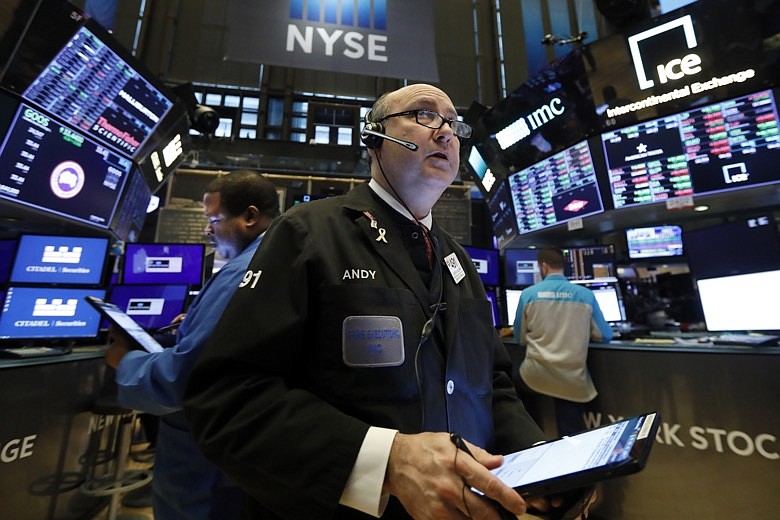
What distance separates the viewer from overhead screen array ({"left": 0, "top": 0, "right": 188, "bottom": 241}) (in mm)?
2490

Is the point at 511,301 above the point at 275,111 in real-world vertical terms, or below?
below

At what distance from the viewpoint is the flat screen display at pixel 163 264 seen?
345 centimetres

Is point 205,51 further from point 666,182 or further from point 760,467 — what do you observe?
point 760,467

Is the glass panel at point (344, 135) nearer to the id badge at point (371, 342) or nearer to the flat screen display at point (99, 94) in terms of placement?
the flat screen display at point (99, 94)

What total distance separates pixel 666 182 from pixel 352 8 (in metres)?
3.09

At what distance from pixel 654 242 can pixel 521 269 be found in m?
1.31

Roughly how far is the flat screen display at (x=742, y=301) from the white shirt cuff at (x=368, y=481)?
10.2 ft

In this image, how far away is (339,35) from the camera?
3410 millimetres

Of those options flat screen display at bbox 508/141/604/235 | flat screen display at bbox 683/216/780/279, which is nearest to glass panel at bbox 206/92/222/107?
flat screen display at bbox 508/141/604/235

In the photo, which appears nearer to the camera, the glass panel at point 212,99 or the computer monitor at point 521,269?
the computer monitor at point 521,269

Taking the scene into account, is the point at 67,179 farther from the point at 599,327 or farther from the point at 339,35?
the point at 599,327

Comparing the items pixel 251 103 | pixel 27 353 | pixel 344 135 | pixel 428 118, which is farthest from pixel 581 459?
pixel 251 103

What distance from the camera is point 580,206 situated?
3.74 metres

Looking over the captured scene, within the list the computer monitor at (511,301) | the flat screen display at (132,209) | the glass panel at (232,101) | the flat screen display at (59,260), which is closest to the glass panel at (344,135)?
the glass panel at (232,101)
